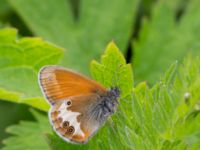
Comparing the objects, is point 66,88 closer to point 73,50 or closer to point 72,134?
point 72,134

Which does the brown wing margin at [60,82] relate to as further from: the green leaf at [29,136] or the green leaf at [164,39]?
the green leaf at [164,39]

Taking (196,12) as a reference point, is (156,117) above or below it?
below

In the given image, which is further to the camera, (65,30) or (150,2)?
(150,2)

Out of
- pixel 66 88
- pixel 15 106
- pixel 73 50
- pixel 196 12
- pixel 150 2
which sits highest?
pixel 150 2

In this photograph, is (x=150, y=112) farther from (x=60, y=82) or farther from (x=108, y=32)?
(x=108, y=32)

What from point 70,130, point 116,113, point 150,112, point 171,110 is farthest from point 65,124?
point 171,110

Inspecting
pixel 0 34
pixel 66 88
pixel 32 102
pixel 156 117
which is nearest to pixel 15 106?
pixel 0 34
